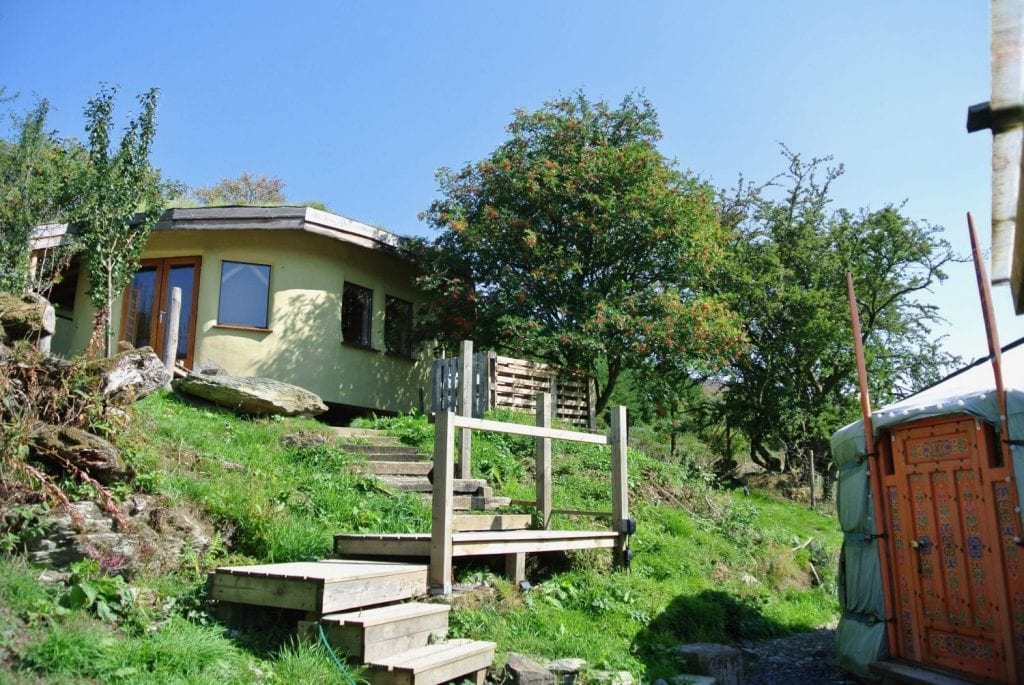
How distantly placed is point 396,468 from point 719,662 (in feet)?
13.4

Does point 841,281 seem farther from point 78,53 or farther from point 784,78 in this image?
point 78,53

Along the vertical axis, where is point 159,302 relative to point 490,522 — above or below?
above

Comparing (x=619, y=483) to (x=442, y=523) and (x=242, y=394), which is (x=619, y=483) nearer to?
(x=442, y=523)

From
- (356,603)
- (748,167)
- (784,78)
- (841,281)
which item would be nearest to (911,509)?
(784,78)

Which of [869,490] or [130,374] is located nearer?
[130,374]

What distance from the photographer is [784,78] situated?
20.8 ft

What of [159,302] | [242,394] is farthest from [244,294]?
[242,394]

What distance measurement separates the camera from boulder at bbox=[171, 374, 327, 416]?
33.1 ft

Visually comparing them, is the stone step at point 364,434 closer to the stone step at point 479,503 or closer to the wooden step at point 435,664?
the stone step at point 479,503

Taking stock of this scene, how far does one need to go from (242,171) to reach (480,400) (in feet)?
79.7

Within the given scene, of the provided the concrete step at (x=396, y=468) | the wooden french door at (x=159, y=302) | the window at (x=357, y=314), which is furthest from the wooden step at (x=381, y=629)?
the window at (x=357, y=314)

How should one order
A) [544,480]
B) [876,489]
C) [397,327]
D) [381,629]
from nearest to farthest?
[381,629]
[876,489]
[544,480]
[397,327]

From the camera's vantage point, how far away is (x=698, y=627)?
275 inches

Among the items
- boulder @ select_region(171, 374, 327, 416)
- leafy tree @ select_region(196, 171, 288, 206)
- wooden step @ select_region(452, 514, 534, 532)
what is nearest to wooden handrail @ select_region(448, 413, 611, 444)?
wooden step @ select_region(452, 514, 534, 532)
